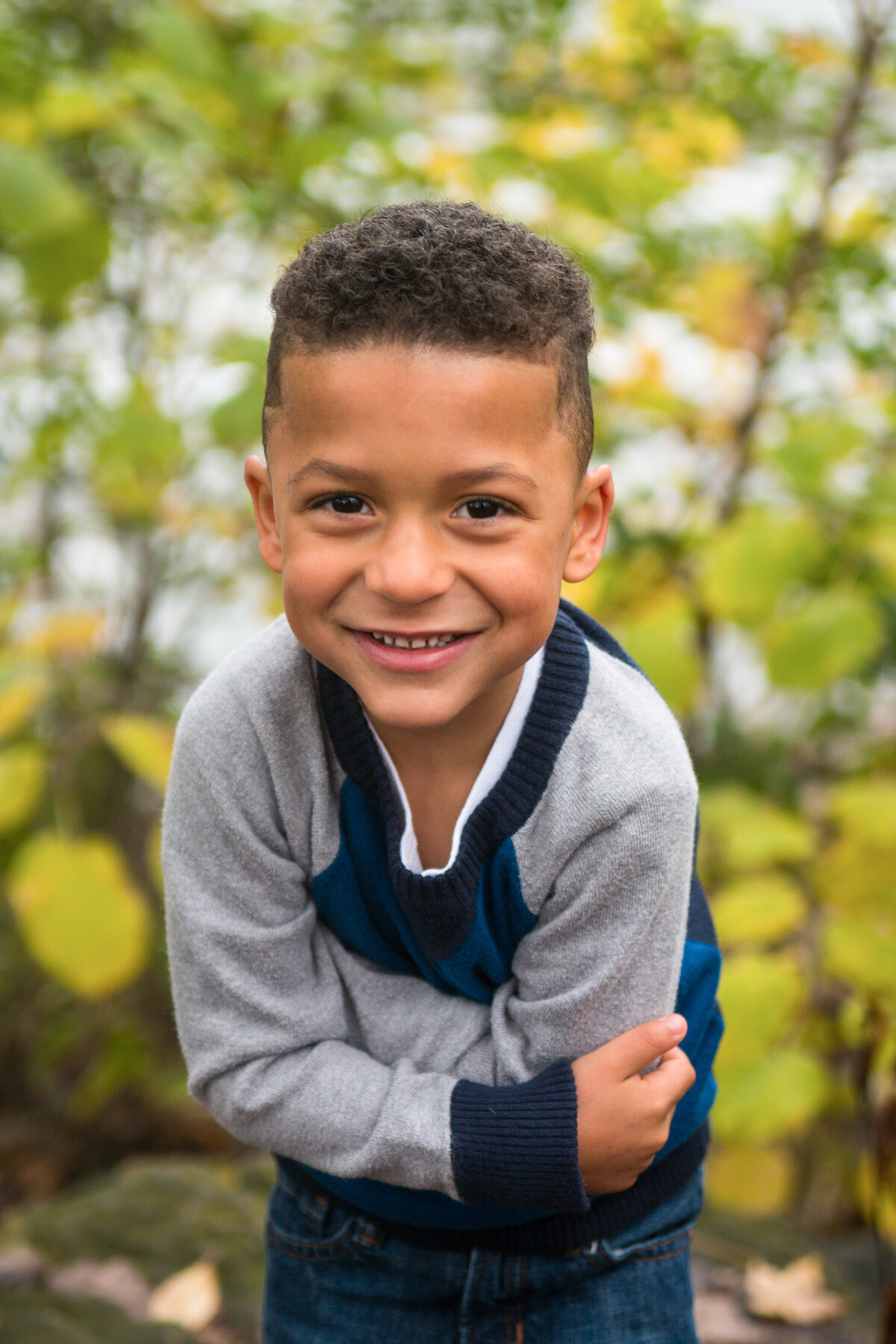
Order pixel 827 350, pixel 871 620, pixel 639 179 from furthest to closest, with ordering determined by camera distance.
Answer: pixel 827 350
pixel 639 179
pixel 871 620

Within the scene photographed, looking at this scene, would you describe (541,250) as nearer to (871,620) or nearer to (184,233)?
(871,620)

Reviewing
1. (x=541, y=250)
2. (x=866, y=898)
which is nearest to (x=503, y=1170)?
(x=541, y=250)

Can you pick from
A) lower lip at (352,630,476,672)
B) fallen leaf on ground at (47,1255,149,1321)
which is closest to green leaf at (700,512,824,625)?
lower lip at (352,630,476,672)

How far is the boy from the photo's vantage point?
2.90 ft

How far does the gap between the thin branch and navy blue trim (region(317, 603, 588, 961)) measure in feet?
4.48

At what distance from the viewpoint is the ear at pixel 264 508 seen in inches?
40.3

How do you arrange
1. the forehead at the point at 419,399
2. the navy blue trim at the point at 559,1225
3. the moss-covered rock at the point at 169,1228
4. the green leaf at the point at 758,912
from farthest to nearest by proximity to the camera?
the moss-covered rock at the point at 169,1228, the green leaf at the point at 758,912, the navy blue trim at the point at 559,1225, the forehead at the point at 419,399

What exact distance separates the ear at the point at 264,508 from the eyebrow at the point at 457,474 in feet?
0.42

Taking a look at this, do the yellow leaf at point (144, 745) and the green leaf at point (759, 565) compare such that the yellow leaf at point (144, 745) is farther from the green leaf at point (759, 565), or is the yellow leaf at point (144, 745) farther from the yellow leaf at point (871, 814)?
the yellow leaf at point (871, 814)

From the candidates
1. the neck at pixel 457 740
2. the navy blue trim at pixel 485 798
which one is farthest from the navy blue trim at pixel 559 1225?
the neck at pixel 457 740

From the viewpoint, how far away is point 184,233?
262cm

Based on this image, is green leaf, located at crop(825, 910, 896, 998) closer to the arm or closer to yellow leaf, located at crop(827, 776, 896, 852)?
yellow leaf, located at crop(827, 776, 896, 852)

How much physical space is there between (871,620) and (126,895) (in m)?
1.23

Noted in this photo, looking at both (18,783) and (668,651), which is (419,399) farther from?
(18,783)
